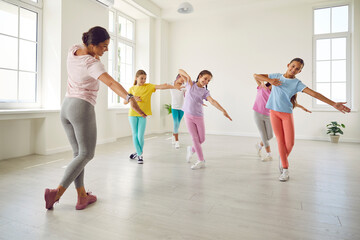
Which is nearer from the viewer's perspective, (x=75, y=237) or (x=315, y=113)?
(x=75, y=237)

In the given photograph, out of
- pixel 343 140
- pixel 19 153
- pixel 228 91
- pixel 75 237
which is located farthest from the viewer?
pixel 228 91

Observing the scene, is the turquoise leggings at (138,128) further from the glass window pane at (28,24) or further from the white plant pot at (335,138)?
the white plant pot at (335,138)

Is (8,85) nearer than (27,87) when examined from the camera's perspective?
Yes

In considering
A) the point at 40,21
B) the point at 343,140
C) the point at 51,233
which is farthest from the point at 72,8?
the point at 343,140

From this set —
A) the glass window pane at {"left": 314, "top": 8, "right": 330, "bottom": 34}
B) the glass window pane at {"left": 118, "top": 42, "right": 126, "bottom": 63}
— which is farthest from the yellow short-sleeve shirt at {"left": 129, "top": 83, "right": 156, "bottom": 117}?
the glass window pane at {"left": 314, "top": 8, "right": 330, "bottom": 34}

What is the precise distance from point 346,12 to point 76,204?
6624 mm

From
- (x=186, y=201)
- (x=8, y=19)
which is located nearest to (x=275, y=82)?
(x=186, y=201)

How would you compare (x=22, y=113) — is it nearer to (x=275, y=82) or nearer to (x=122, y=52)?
(x=275, y=82)

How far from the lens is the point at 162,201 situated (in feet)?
6.70

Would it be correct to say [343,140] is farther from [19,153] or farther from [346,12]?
[19,153]

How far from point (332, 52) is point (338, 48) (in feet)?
0.47

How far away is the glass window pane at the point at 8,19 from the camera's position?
3.61m

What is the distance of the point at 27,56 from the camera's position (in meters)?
4.00

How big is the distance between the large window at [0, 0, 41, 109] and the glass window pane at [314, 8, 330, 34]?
5817 mm
